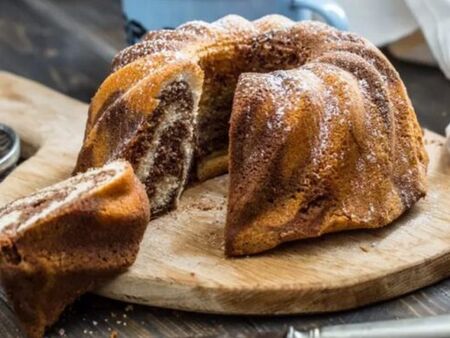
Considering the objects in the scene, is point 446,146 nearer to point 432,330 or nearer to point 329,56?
point 329,56

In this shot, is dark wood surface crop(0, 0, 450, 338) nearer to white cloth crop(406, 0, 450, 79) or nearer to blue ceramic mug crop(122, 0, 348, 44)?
white cloth crop(406, 0, 450, 79)

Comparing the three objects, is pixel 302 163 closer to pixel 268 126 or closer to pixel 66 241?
pixel 268 126

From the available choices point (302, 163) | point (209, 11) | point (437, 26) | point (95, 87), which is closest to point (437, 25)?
point (437, 26)

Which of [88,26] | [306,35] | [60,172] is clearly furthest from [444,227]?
[88,26]

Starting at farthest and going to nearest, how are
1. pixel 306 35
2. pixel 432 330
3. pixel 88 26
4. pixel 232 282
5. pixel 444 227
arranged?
pixel 88 26, pixel 306 35, pixel 444 227, pixel 232 282, pixel 432 330

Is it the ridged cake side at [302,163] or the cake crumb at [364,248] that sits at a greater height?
the ridged cake side at [302,163]

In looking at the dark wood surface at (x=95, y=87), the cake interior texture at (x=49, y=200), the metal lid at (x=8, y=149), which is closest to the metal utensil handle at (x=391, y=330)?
the dark wood surface at (x=95, y=87)

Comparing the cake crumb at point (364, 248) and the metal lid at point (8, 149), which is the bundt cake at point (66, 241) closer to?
the cake crumb at point (364, 248)
